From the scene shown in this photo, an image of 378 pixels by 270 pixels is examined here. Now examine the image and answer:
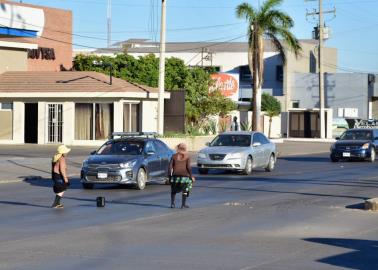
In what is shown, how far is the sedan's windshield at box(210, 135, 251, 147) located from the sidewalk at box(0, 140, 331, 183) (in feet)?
16.5

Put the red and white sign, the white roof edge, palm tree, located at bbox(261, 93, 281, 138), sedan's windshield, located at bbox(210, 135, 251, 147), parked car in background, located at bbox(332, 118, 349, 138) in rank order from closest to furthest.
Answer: sedan's windshield, located at bbox(210, 135, 251, 147) → the white roof edge → the red and white sign → parked car in background, located at bbox(332, 118, 349, 138) → palm tree, located at bbox(261, 93, 281, 138)

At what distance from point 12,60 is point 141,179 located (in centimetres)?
2824

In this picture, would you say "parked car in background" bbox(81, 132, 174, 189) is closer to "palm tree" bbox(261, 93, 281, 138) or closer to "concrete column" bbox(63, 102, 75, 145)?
"concrete column" bbox(63, 102, 75, 145)

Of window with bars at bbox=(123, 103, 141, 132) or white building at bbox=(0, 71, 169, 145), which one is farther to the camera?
window with bars at bbox=(123, 103, 141, 132)

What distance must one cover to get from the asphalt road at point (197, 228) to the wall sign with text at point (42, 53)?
37102 mm

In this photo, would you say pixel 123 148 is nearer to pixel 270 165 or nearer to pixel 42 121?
pixel 270 165

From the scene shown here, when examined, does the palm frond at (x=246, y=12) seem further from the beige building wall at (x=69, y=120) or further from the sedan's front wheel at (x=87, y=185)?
the sedan's front wheel at (x=87, y=185)

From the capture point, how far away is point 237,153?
28.6 metres

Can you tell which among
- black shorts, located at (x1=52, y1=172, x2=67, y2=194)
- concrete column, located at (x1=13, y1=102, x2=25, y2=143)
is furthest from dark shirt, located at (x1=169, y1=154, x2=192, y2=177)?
concrete column, located at (x1=13, y1=102, x2=25, y2=143)

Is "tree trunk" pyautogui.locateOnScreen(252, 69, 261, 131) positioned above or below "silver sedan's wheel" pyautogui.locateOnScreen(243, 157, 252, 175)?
above

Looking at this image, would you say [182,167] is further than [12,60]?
No

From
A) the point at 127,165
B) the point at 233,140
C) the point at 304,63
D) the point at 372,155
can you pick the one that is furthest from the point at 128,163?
the point at 304,63

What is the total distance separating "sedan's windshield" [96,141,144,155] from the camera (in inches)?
939

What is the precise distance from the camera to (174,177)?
17859 mm
